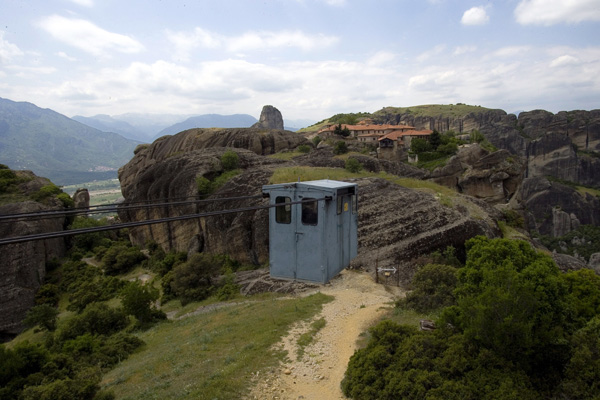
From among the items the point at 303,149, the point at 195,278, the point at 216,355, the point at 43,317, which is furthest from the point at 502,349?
the point at 303,149

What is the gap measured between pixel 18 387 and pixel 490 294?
12827 millimetres

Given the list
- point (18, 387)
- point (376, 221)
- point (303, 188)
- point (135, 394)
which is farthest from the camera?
point (376, 221)

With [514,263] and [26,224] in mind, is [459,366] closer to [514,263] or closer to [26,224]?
[514,263]

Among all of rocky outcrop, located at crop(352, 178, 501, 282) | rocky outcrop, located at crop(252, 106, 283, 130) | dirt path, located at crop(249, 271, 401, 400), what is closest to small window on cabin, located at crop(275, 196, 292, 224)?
dirt path, located at crop(249, 271, 401, 400)

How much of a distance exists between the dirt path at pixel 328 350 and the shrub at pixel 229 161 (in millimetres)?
20426

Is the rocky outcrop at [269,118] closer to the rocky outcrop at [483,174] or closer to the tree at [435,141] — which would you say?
the tree at [435,141]

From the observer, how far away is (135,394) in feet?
27.3

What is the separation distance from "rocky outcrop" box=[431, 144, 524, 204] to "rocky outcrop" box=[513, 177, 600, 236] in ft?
184

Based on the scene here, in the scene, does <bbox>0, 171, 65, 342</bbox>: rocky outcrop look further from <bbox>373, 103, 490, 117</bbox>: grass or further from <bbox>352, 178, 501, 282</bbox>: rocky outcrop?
<bbox>373, 103, 490, 117</bbox>: grass

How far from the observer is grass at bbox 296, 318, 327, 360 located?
30.8 ft

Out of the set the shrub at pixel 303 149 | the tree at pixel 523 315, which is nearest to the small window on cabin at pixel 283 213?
the tree at pixel 523 315

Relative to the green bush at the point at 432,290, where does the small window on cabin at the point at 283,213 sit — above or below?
above

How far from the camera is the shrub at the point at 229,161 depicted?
107ft

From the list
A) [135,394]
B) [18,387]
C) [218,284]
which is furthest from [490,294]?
[218,284]
